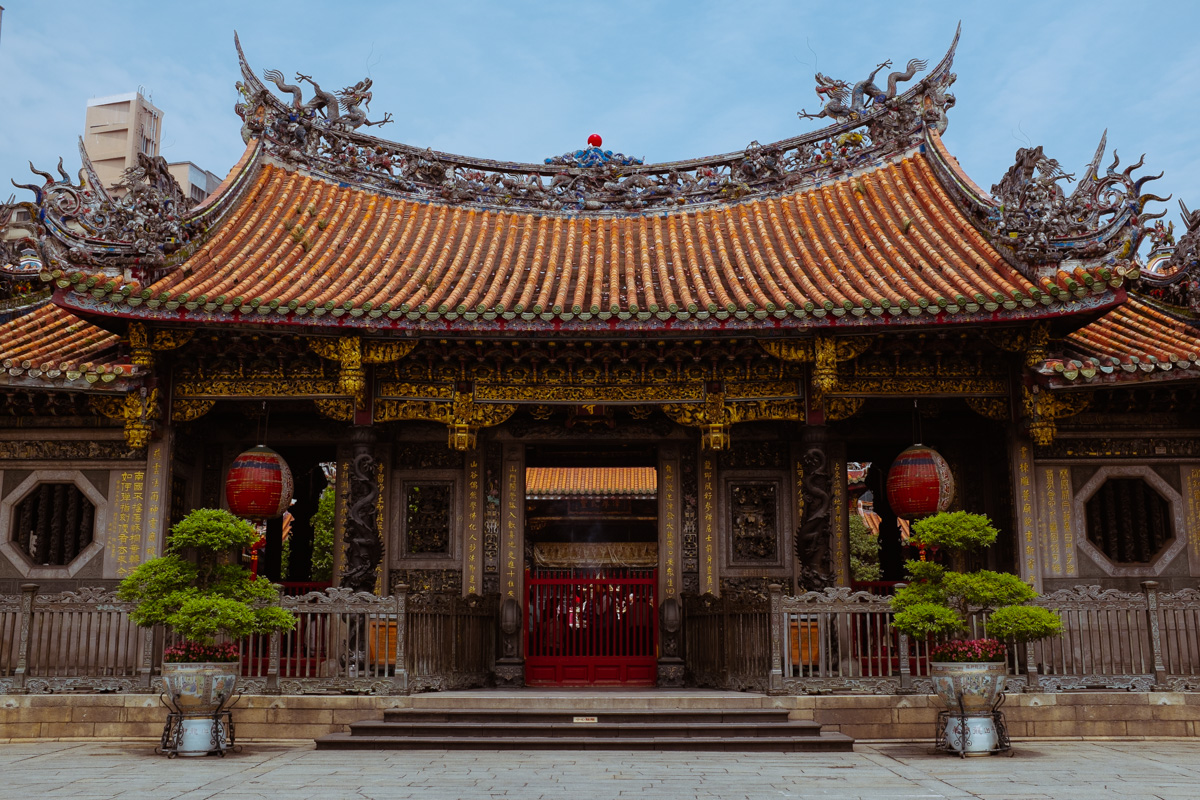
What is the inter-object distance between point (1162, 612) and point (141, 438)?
10.8 metres

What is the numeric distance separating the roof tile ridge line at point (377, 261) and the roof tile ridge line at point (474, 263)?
2.57 ft

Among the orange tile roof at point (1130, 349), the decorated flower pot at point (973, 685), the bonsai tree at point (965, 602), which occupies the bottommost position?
the decorated flower pot at point (973, 685)

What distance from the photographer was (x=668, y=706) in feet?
33.4

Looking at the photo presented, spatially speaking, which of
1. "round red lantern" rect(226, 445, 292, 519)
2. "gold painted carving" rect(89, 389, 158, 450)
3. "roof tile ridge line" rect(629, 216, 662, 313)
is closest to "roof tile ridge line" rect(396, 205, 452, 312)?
"round red lantern" rect(226, 445, 292, 519)

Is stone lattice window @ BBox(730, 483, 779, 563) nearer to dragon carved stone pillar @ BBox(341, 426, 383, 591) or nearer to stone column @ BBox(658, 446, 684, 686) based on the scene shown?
stone column @ BBox(658, 446, 684, 686)

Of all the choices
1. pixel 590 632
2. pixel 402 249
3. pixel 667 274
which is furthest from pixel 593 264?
pixel 590 632

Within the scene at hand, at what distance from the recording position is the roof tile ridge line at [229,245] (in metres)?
11.7

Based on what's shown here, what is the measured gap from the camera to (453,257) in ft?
44.4

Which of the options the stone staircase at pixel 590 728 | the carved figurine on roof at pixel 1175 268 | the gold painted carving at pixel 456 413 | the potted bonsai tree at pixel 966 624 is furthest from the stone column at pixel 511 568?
the carved figurine on roof at pixel 1175 268

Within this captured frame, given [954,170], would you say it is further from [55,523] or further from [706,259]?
[55,523]

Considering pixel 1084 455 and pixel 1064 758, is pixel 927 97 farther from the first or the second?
pixel 1064 758

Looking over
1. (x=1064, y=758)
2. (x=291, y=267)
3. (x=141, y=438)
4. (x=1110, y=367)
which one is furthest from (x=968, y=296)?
(x=141, y=438)

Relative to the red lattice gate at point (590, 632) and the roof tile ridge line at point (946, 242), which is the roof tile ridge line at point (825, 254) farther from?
the red lattice gate at point (590, 632)

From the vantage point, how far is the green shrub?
9.16 meters
